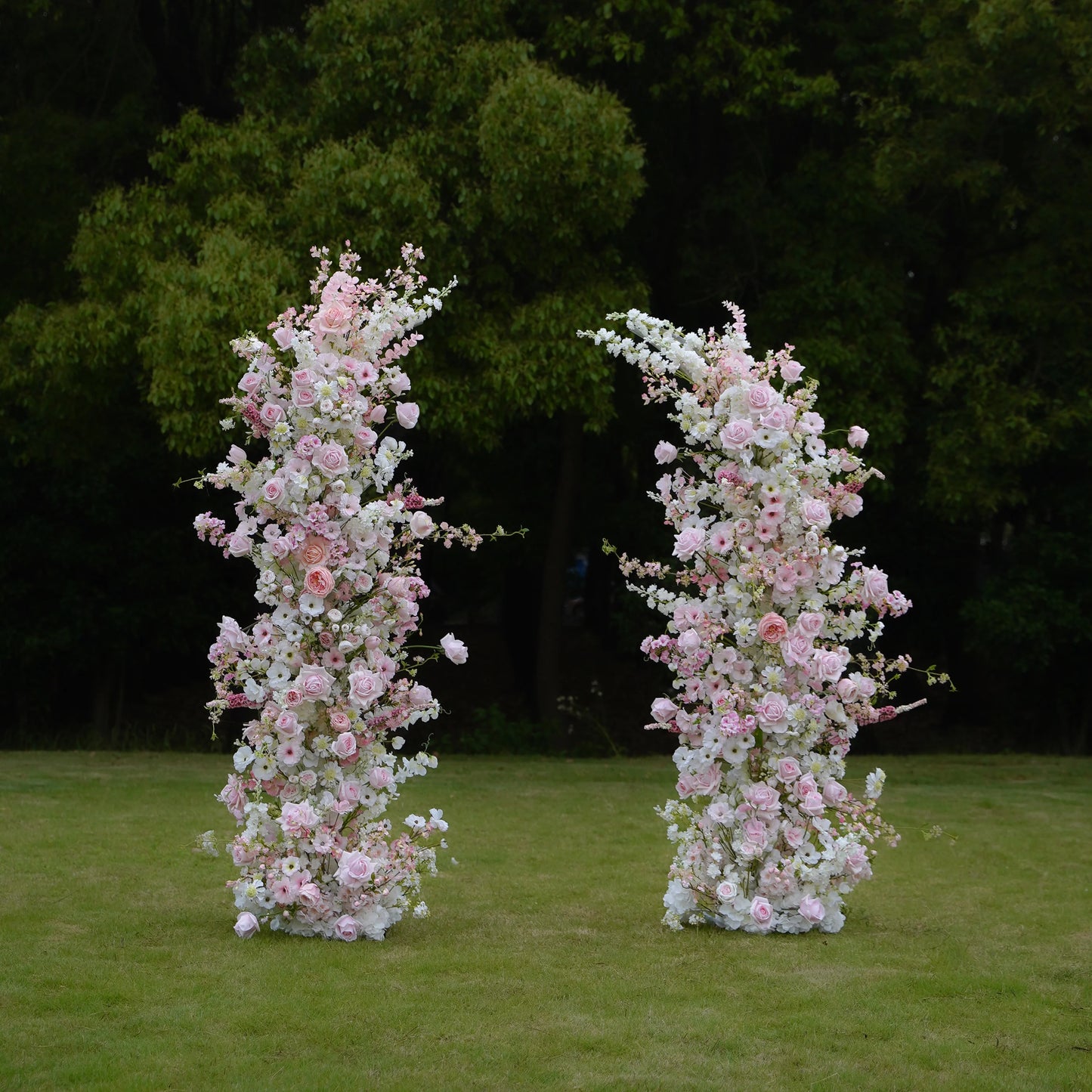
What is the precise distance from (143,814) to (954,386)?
27.6 ft

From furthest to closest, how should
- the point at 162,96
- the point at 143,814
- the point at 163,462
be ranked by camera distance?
the point at 163,462 < the point at 162,96 < the point at 143,814

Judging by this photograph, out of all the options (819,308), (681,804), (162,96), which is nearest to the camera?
(681,804)

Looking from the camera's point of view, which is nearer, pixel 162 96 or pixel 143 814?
pixel 143 814

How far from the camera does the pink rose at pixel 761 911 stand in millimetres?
6426

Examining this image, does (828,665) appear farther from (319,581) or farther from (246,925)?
(246,925)

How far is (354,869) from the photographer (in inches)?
242

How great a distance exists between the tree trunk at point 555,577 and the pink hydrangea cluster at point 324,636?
9500 millimetres

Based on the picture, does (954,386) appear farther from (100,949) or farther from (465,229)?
(100,949)

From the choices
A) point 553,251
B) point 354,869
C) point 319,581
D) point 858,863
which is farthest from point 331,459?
point 553,251

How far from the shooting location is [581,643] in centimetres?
2373

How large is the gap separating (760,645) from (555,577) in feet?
33.0

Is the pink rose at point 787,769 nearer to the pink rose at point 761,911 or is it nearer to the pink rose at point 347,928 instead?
the pink rose at point 761,911

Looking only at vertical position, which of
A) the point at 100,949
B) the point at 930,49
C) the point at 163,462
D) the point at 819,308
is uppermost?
the point at 930,49

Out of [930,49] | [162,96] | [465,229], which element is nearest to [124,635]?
[162,96]
